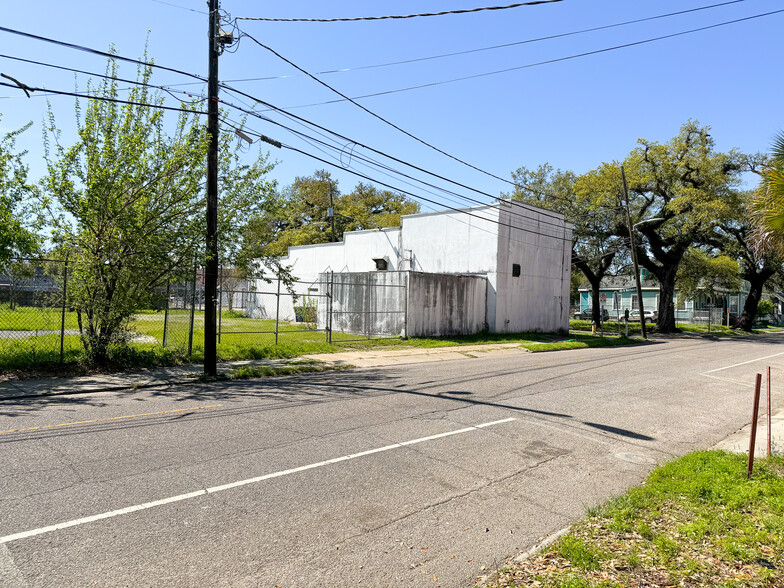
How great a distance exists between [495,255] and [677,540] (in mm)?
23498

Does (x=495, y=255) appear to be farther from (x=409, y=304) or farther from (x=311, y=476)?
(x=311, y=476)

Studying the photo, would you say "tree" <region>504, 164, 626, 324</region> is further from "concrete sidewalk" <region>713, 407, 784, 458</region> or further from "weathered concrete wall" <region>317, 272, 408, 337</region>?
"concrete sidewalk" <region>713, 407, 784, 458</region>

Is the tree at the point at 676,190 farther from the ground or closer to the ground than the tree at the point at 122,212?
farther from the ground

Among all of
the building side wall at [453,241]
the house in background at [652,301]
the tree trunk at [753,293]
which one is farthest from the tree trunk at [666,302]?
the building side wall at [453,241]

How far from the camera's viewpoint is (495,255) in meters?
27.1

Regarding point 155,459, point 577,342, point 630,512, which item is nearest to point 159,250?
point 155,459

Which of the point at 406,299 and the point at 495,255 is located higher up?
the point at 495,255

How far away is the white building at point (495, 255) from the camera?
2731 centimetres

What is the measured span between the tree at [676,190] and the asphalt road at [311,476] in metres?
25.5

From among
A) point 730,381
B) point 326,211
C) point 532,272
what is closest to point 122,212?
point 730,381

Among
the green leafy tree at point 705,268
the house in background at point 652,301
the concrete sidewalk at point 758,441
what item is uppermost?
the green leafy tree at point 705,268

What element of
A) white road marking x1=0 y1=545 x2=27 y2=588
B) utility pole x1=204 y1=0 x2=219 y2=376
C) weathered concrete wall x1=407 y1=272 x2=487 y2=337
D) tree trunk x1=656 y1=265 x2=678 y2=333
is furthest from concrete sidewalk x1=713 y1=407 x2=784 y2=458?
tree trunk x1=656 y1=265 x2=678 y2=333

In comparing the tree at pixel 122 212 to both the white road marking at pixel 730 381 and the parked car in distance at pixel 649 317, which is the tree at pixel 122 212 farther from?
the parked car in distance at pixel 649 317

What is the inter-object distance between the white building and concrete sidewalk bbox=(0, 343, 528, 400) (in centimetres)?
490
